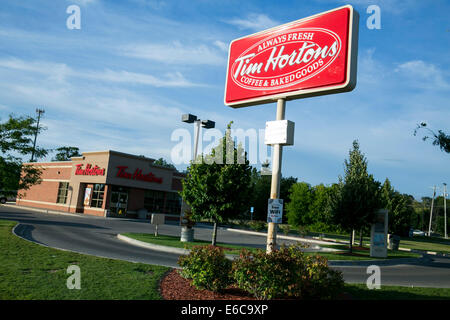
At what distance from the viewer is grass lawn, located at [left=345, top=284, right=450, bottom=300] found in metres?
8.54

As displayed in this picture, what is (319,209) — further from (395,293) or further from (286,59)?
(286,59)

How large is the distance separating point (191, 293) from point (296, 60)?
6562 millimetres

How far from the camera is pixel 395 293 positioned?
9.17 meters

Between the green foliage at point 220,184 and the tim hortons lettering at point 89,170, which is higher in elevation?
the tim hortons lettering at point 89,170

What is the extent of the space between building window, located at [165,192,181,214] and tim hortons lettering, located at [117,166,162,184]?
358 centimetres

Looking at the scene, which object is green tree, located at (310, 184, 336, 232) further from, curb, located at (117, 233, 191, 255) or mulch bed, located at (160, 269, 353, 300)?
mulch bed, located at (160, 269, 353, 300)

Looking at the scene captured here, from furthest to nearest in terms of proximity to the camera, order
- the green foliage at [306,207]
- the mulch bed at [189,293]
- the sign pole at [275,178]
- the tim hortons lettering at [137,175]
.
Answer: the green foliage at [306,207], the tim hortons lettering at [137,175], the sign pole at [275,178], the mulch bed at [189,293]

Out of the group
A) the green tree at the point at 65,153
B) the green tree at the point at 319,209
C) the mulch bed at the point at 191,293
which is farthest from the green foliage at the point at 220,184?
the green tree at the point at 65,153

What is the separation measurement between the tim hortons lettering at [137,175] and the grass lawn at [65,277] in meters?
27.9

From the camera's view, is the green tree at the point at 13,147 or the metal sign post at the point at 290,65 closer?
the metal sign post at the point at 290,65

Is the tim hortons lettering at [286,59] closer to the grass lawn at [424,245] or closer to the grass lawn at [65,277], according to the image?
the grass lawn at [65,277]

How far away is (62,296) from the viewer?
21.7 feet

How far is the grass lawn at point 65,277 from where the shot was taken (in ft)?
22.3
